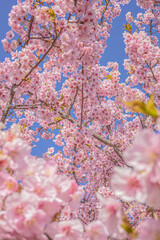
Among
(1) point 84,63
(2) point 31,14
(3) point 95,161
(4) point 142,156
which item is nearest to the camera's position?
(4) point 142,156

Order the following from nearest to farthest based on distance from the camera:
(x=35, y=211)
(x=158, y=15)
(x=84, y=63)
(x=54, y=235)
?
(x=35, y=211) < (x=54, y=235) < (x=84, y=63) < (x=158, y=15)

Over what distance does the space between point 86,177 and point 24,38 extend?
6669 millimetres

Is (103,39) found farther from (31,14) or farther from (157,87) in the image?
(31,14)

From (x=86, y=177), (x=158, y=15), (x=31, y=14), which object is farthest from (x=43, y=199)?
(x=158, y=15)

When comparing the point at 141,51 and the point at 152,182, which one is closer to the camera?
the point at 152,182

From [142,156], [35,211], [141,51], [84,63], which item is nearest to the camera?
[142,156]

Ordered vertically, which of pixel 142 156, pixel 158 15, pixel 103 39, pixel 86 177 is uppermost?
pixel 158 15

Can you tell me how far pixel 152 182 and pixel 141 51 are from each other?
254 inches

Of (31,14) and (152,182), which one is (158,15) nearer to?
(31,14)

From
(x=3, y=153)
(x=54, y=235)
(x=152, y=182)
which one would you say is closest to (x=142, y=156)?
(x=152, y=182)

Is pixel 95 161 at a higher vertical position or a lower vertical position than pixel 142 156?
higher

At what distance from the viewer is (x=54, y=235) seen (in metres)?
1.48

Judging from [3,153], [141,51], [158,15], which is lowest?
[3,153]

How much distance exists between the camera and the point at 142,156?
1.10 m
